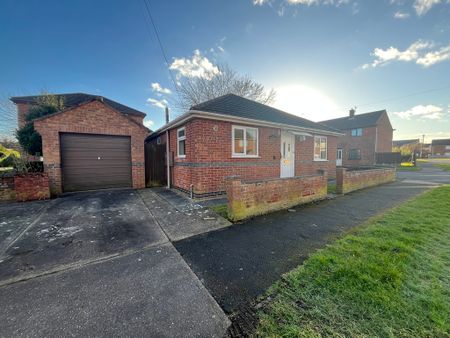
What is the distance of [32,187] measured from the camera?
6.57m

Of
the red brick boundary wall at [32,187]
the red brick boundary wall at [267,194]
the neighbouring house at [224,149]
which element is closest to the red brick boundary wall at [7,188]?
the red brick boundary wall at [32,187]

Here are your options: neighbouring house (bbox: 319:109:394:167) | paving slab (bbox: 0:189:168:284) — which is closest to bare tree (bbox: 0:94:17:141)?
paving slab (bbox: 0:189:168:284)

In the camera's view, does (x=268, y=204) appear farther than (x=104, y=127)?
No

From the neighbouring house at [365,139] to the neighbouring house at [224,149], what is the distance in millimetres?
20465

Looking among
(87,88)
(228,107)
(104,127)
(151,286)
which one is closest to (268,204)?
(151,286)

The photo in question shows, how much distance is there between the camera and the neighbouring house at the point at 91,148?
7305mm

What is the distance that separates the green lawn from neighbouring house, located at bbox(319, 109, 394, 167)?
2656cm

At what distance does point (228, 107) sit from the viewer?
7598 mm

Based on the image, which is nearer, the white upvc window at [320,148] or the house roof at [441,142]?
the white upvc window at [320,148]

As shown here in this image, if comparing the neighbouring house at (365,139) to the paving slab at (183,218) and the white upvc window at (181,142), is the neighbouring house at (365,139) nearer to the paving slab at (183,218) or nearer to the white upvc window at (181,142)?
the white upvc window at (181,142)

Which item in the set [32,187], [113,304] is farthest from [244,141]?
[32,187]

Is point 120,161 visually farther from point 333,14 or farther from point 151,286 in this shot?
point 333,14

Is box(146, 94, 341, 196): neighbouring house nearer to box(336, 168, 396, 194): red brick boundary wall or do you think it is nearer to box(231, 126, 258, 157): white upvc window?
box(231, 126, 258, 157): white upvc window

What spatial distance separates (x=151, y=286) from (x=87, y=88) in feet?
55.0
